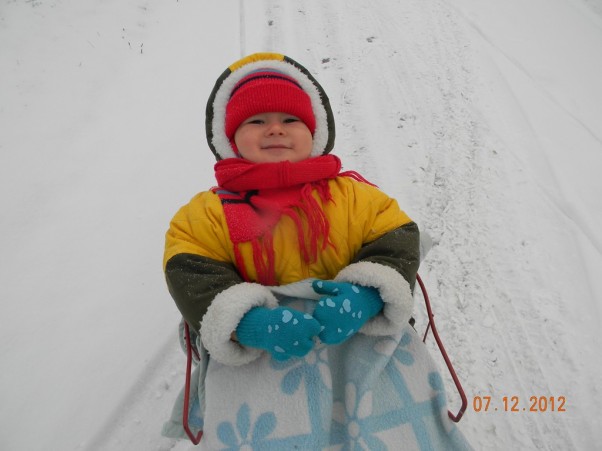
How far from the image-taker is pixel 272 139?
1.44m

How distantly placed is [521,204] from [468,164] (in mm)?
461

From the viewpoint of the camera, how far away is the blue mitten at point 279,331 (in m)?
1.06

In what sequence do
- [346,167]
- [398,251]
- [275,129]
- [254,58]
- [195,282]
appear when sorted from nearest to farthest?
[195,282] < [398,251] < [275,129] < [254,58] < [346,167]

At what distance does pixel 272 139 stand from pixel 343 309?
0.75m

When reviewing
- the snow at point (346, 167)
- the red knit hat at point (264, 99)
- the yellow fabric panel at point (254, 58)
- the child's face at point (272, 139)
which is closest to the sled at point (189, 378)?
the snow at point (346, 167)

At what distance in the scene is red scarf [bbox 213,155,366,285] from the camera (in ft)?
4.34

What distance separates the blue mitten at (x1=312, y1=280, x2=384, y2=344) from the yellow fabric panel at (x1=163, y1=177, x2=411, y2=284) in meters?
0.20

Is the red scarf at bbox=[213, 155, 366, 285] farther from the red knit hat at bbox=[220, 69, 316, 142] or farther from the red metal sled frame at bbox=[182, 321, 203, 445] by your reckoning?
the red metal sled frame at bbox=[182, 321, 203, 445]

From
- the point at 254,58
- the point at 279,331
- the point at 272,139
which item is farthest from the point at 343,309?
the point at 254,58

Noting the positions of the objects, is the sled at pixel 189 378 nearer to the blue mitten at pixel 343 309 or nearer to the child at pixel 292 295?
the child at pixel 292 295

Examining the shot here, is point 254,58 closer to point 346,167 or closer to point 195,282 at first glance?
point 195,282

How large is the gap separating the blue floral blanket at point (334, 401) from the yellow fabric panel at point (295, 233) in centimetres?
16

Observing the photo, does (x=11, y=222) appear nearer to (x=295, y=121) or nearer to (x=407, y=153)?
(x=295, y=121)

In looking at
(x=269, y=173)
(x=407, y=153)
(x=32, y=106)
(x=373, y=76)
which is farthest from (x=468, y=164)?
(x=32, y=106)
